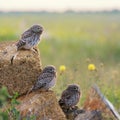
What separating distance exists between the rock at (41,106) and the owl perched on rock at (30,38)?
0.89 metres

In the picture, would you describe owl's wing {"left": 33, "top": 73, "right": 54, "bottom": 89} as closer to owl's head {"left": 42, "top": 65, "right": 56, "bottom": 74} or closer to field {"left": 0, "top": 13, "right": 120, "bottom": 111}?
owl's head {"left": 42, "top": 65, "right": 56, "bottom": 74}

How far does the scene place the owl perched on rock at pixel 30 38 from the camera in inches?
550

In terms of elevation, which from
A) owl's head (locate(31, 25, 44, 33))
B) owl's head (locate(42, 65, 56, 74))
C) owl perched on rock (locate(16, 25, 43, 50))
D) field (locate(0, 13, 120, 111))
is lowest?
field (locate(0, 13, 120, 111))

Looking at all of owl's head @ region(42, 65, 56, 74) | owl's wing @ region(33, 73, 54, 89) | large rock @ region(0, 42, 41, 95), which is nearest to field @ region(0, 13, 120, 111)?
owl's head @ region(42, 65, 56, 74)

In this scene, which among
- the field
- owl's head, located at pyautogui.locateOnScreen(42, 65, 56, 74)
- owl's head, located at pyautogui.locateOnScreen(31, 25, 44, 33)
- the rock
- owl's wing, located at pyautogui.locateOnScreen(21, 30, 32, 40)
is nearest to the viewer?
the rock

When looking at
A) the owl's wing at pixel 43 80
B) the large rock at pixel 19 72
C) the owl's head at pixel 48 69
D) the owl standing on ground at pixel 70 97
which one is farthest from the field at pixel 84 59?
the large rock at pixel 19 72

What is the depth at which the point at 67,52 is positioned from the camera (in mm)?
38781

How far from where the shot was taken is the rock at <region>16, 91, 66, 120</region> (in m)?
13.2

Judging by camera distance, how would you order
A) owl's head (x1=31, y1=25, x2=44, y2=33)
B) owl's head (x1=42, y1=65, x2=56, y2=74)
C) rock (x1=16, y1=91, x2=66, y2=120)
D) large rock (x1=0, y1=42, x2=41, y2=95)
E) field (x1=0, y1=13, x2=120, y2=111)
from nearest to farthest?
rock (x1=16, y1=91, x2=66, y2=120), large rock (x1=0, y1=42, x2=41, y2=95), owl's head (x1=42, y1=65, x2=56, y2=74), owl's head (x1=31, y1=25, x2=44, y2=33), field (x1=0, y1=13, x2=120, y2=111)

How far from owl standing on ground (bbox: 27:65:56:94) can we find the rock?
0.37ft

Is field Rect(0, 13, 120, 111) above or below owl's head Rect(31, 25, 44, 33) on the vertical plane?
below

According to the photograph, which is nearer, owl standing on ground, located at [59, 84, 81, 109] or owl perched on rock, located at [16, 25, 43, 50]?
owl perched on rock, located at [16, 25, 43, 50]

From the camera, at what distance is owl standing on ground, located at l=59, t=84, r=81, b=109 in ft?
47.0

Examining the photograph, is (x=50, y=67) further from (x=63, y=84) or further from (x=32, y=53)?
(x=63, y=84)
